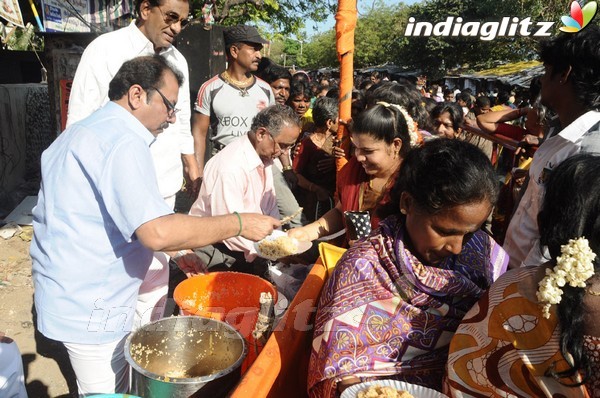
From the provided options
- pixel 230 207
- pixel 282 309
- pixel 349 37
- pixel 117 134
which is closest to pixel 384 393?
pixel 282 309

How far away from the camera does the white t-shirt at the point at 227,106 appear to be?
4234mm

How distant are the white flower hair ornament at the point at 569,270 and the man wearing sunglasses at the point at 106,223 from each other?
128cm

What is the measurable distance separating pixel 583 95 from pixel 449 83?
29.7 m

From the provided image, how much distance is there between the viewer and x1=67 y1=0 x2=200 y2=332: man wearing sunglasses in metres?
2.66

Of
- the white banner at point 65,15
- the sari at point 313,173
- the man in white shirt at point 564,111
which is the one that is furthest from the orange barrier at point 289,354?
the white banner at point 65,15

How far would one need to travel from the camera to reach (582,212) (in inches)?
47.5

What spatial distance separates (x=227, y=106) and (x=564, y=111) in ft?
9.38

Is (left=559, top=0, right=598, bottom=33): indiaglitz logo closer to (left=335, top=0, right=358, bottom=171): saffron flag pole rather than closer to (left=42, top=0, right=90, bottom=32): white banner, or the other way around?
(left=335, top=0, right=358, bottom=171): saffron flag pole

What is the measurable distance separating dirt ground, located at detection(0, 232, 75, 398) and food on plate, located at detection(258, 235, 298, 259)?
161cm

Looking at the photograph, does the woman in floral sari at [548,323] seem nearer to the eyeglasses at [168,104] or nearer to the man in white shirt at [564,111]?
the man in white shirt at [564,111]

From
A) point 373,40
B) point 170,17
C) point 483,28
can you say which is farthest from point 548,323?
point 373,40

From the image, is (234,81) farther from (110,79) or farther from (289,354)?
(289,354)

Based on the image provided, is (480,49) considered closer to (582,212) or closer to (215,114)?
(215,114)

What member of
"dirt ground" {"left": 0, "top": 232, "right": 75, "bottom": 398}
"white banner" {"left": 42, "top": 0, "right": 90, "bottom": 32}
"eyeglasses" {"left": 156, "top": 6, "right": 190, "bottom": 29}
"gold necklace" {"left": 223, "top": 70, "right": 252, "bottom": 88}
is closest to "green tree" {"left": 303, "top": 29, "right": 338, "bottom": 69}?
"white banner" {"left": 42, "top": 0, "right": 90, "bottom": 32}
